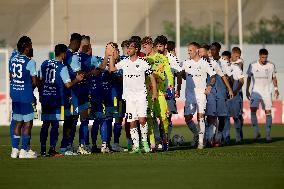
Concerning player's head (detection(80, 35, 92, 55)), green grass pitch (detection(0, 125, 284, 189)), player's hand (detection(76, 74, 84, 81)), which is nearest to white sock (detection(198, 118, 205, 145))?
green grass pitch (detection(0, 125, 284, 189))

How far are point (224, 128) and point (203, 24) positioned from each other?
27.7 m

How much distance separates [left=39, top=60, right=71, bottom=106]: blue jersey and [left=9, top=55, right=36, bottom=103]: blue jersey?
0.58 m

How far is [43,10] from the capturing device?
52219 millimetres

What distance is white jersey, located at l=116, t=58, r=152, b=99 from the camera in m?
24.0

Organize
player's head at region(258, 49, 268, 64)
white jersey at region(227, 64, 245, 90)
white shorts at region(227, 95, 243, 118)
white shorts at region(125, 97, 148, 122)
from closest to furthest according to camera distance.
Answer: white shorts at region(125, 97, 148, 122), white jersey at region(227, 64, 245, 90), white shorts at region(227, 95, 243, 118), player's head at region(258, 49, 268, 64)

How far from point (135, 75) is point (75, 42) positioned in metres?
1.41

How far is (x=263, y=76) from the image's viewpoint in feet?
103

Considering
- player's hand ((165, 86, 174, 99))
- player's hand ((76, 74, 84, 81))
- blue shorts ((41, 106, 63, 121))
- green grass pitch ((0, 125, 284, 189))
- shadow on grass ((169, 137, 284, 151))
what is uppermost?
player's hand ((76, 74, 84, 81))

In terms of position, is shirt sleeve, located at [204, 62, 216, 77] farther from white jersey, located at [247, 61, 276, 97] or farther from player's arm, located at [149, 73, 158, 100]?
white jersey, located at [247, 61, 276, 97]

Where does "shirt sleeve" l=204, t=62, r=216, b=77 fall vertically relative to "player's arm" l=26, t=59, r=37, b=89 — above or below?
above

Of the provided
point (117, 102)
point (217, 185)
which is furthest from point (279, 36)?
point (217, 185)

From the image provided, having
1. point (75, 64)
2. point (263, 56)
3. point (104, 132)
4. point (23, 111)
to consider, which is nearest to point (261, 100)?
point (263, 56)

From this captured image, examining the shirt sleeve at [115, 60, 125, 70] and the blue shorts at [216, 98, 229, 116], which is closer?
the shirt sleeve at [115, 60, 125, 70]

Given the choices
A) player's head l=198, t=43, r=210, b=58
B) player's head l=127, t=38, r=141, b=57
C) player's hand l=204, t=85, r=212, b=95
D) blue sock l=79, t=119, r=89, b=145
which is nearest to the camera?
player's head l=127, t=38, r=141, b=57
